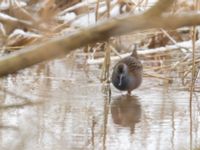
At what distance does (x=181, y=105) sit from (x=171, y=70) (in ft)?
4.94

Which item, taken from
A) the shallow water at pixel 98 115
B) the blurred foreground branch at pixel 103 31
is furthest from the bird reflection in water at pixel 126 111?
the blurred foreground branch at pixel 103 31

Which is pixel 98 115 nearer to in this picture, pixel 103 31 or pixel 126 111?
pixel 126 111

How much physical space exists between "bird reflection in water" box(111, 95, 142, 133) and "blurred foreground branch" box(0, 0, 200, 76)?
3093mm

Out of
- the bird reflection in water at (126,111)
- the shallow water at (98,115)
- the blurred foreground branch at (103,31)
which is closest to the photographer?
the blurred foreground branch at (103,31)

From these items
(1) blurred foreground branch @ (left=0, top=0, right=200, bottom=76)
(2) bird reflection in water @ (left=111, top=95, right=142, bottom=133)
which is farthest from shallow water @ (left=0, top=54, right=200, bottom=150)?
(1) blurred foreground branch @ (left=0, top=0, right=200, bottom=76)

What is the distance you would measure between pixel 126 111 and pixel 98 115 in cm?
54

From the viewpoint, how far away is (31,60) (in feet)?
5.41

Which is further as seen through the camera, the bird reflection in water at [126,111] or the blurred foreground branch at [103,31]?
the bird reflection in water at [126,111]

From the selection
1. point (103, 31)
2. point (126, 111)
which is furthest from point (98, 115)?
point (103, 31)

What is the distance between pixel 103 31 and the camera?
1.60 metres

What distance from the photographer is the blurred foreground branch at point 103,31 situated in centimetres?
157

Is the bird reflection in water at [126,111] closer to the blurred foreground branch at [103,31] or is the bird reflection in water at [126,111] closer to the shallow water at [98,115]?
the shallow water at [98,115]

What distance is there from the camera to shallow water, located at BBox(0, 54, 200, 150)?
417 cm

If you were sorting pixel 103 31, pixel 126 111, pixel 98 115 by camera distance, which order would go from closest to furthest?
1. pixel 103 31
2. pixel 98 115
3. pixel 126 111
